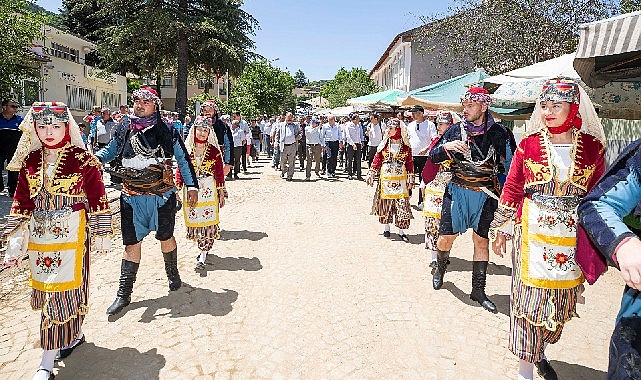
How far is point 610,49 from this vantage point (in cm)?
386

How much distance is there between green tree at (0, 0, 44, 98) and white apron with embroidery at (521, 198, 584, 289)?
11.2 meters

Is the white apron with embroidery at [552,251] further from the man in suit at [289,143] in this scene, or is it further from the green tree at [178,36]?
the green tree at [178,36]

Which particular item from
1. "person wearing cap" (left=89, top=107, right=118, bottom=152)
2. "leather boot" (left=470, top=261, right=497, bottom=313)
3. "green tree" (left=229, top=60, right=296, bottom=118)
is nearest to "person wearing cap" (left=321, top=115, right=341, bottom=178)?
"person wearing cap" (left=89, top=107, right=118, bottom=152)

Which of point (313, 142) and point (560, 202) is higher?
point (313, 142)

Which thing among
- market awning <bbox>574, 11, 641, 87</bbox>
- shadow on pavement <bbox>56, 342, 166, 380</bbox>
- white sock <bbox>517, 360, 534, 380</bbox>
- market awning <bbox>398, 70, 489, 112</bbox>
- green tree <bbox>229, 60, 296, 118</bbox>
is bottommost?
shadow on pavement <bbox>56, 342, 166, 380</bbox>

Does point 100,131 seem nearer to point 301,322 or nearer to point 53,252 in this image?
point 53,252

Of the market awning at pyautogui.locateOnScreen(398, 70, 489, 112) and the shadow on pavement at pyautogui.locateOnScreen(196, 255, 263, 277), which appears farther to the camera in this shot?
the market awning at pyautogui.locateOnScreen(398, 70, 489, 112)

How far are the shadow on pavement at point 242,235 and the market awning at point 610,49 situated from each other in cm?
522

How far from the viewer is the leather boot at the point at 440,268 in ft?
17.6

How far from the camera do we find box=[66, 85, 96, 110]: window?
30594mm

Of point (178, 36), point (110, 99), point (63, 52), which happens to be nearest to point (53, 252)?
point (178, 36)

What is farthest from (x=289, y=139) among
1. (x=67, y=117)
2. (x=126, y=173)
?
(x=67, y=117)

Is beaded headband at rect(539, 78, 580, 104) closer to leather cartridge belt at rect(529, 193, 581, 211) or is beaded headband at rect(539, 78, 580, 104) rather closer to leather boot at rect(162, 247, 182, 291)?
leather cartridge belt at rect(529, 193, 581, 211)

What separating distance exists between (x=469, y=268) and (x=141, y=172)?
14.2 ft
